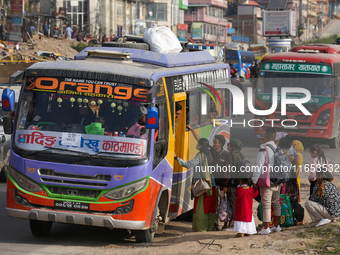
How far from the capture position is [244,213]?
26.8ft

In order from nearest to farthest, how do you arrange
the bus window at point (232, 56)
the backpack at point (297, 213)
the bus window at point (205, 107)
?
the backpack at point (297, 213), the bus window at point (205, 107), the bus window at point (232, 56)

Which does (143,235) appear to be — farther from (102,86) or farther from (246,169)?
(102,86)

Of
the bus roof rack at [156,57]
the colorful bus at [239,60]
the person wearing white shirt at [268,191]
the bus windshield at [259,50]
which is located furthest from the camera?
the bus windshield at [259,50]

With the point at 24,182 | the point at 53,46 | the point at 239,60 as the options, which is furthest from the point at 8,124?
the point at 239,60

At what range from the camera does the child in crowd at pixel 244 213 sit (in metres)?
8.15

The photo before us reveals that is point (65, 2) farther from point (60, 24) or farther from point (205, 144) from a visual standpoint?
point (205, 144)

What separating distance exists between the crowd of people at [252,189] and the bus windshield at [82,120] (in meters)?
1.21

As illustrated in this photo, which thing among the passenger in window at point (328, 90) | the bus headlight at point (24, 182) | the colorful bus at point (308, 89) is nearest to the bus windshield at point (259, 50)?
the colorful bus at point (308, 89)

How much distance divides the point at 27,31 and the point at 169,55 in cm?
3887

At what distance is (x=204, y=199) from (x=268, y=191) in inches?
41.6

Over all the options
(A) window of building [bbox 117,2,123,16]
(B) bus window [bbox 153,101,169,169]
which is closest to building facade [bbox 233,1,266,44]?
(A) window of building [bbox 117,2,123,16]

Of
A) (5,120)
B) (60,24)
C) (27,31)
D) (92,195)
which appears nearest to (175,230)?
(92,195)

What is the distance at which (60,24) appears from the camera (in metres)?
58.1

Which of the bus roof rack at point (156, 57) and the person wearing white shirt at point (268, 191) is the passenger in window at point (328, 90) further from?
the person wearing white shirt at point (268, 191)
